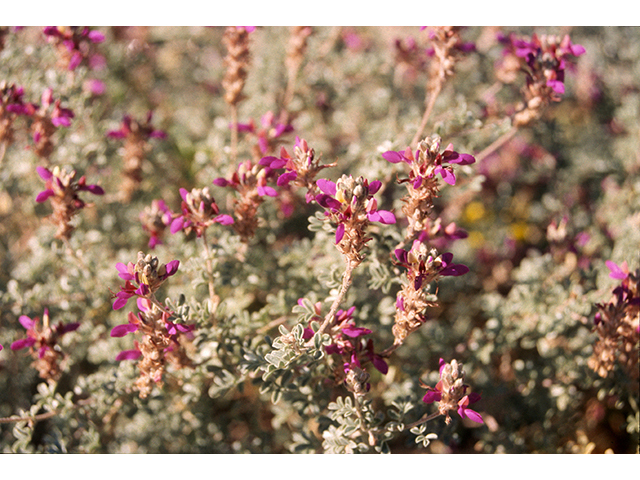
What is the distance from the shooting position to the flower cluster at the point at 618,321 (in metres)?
1.89

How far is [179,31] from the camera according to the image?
12.7 feet

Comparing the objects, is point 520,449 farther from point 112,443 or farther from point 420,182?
point 112,443

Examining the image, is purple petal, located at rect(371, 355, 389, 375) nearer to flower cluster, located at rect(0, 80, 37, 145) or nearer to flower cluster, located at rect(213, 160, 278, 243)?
flower cluster, located at rect(213, 160, 278, 243)

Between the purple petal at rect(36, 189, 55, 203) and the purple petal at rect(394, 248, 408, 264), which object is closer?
the purple petal at rect(394, 248, 408, 264)

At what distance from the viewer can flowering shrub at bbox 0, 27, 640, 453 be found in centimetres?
180

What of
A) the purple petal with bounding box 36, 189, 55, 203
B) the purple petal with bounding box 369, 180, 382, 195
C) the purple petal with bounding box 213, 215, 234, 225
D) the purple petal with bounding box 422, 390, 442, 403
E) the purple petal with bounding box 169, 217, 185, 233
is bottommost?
the purple petal with bounding box 422, 390, 442, 403

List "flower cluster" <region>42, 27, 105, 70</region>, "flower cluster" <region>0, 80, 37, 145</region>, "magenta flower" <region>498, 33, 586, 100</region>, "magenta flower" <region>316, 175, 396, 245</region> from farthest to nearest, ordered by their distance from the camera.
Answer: "flower cluster" <region>42, 27, 105, 70</region>
"flower cluster" <region>0, 80, 37, 145</region>
"magenta flower" <region>498, 33, 586, 100</region>
"magenta flower" <region>316, 175, 396, 245</region>

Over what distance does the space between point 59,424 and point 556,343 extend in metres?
2.43

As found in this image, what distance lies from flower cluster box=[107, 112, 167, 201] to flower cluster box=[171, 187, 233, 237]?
89 centimetres

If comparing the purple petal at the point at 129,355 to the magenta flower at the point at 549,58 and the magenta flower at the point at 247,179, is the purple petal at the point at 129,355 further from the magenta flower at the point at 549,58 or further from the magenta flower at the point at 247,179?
the magenta flower at the point at 549,58

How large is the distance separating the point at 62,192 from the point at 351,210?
1.26 meters

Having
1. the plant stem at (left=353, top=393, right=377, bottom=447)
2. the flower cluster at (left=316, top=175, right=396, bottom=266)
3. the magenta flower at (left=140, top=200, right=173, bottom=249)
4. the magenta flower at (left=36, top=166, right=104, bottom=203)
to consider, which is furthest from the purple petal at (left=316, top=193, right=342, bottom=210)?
the magenta flower at (left=36, top=166, right=104, bottom=203)

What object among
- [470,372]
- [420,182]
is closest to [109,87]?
[420,182]

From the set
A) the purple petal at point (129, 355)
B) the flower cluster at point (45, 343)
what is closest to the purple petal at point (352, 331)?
the purple petal at point (129, 355)
